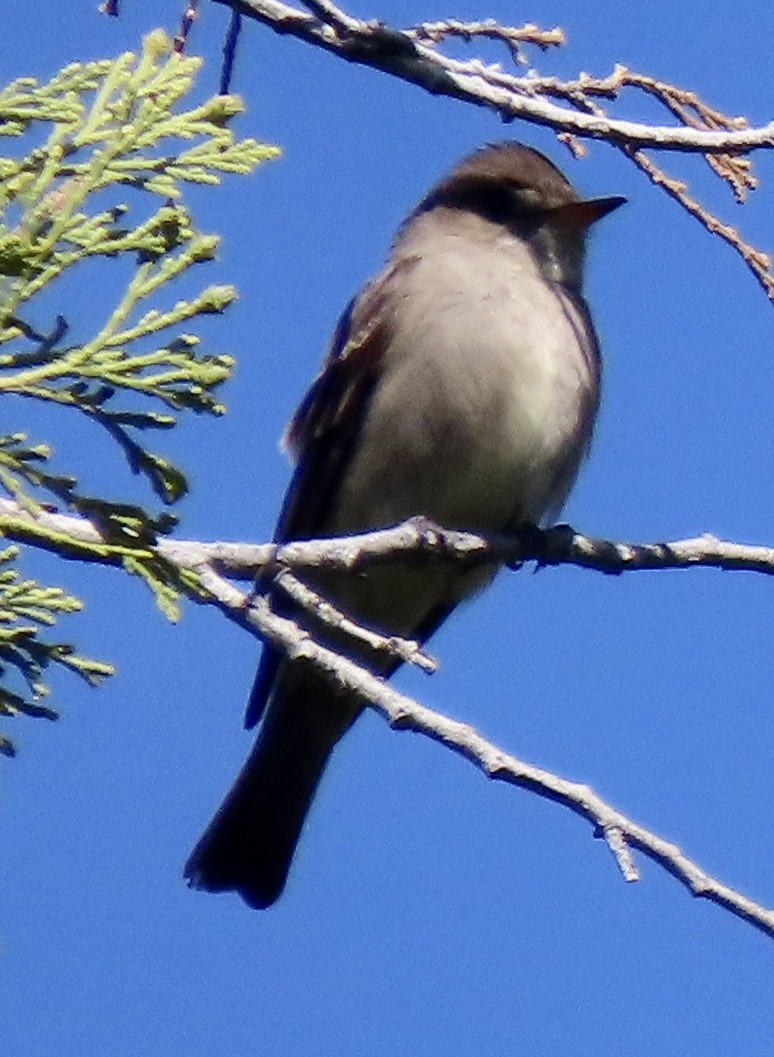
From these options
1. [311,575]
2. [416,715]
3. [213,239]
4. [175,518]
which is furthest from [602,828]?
[311,575]

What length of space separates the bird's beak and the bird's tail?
150 centimetres

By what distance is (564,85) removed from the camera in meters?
3.30

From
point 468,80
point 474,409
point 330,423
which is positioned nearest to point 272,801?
point 330,423

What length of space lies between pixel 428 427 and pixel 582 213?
899 mm

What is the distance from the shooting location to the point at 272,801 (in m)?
5.06

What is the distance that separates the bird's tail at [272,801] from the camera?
16.3ft

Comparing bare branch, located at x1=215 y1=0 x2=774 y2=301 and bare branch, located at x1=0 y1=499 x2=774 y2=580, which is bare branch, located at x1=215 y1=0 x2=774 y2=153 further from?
bare branch, located at x1=0 y1=499 x2=774 y2=580

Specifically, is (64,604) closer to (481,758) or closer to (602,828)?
(481,758)

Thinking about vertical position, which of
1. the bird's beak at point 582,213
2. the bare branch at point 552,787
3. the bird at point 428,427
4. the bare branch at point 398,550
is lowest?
the bare branch at point 552,787

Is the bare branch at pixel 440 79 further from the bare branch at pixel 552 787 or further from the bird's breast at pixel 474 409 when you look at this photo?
the bird's breast at pixel 474 409

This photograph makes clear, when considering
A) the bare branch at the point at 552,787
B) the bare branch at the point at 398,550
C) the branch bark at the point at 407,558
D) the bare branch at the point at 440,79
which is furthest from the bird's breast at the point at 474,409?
the bare branch at the point at 552,787

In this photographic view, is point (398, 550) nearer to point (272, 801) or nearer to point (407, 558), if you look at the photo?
point (407, 558)

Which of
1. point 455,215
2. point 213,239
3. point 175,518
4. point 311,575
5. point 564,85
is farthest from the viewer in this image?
point 455,215

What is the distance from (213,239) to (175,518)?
1.63 ft
